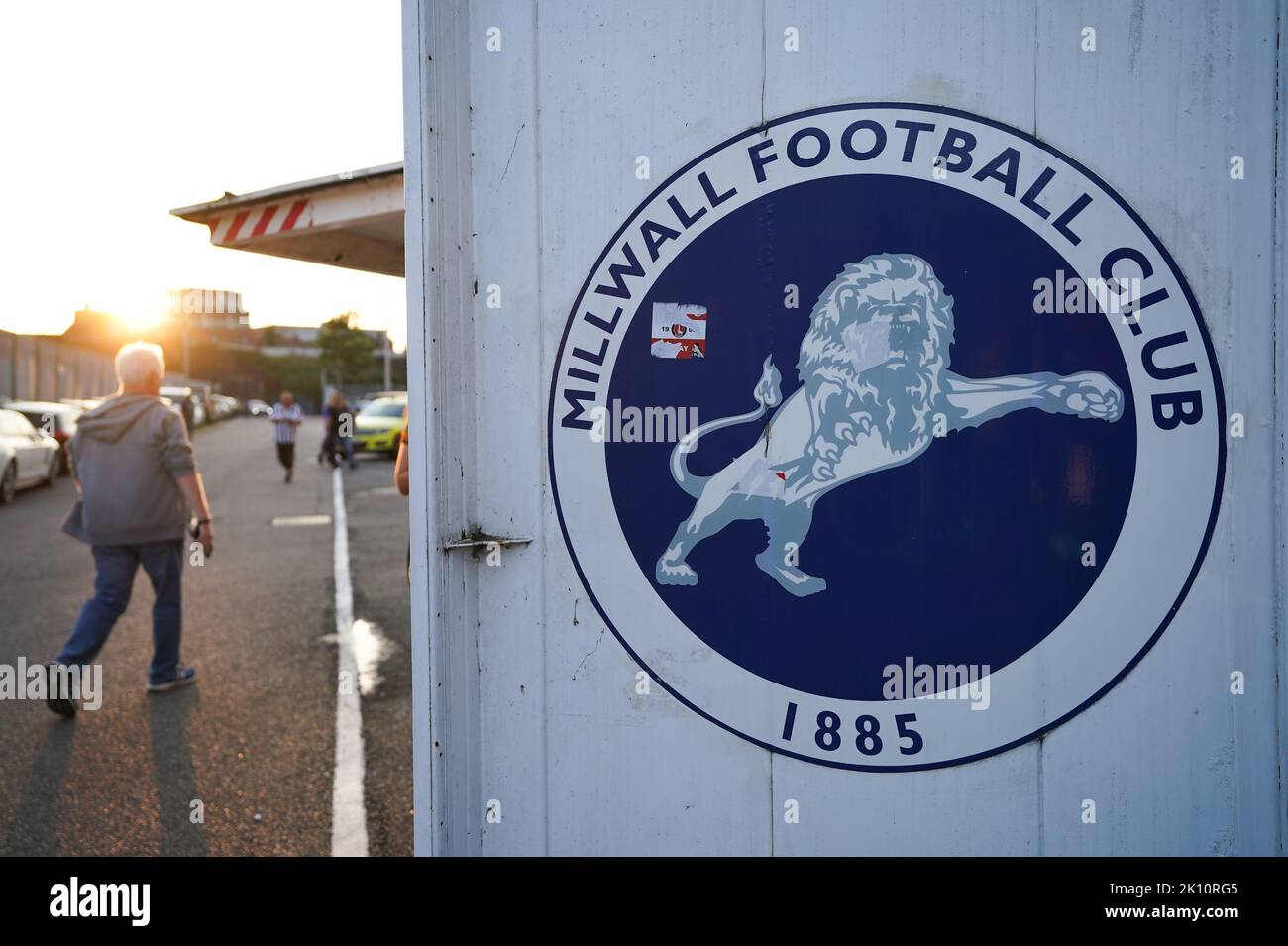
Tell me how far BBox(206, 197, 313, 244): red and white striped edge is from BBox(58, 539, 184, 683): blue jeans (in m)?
1.92

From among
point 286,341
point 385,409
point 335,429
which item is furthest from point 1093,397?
point 286,341

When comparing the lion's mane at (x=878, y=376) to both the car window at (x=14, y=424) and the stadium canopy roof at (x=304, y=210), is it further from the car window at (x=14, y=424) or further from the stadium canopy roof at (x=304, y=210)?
the car window at (x=14, y=424)

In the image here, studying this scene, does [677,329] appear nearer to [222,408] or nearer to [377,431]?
[377,431]

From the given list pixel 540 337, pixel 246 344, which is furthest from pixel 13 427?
pixel 246 344

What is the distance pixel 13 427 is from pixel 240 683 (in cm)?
1277

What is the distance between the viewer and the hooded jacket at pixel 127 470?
4379mm

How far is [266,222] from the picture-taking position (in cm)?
344

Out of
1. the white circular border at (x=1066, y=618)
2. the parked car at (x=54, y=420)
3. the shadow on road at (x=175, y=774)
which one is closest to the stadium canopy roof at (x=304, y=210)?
the white circular border at (x=1066, y=618)

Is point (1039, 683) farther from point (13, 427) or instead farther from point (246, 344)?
point (246, 344)

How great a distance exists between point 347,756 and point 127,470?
6.05 feet

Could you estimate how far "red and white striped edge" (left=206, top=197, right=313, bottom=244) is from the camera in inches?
135

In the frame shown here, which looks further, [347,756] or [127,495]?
[127,495]

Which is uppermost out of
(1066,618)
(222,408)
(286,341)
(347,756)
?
(286,341)

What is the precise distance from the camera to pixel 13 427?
1465 cm
